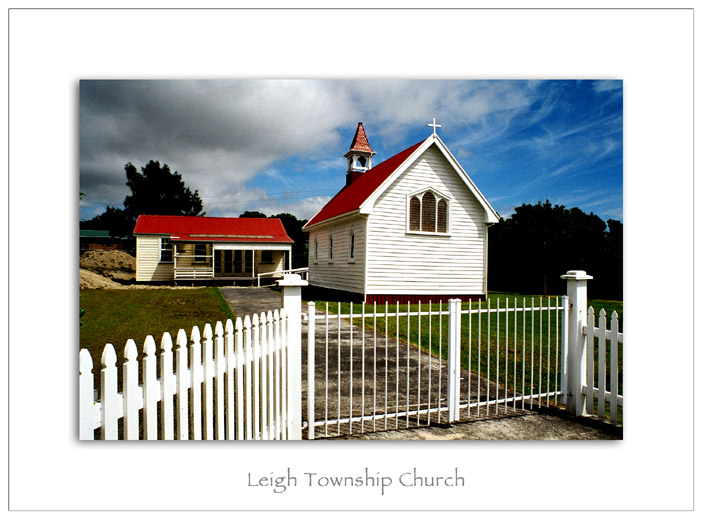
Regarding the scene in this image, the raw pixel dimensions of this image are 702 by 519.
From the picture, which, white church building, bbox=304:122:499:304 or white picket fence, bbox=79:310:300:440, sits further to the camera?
white church building, bbox=304:122:499:304

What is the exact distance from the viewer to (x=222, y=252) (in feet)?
64.7

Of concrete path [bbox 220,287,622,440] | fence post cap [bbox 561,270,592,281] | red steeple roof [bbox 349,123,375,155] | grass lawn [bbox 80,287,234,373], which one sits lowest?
concrete path [bbox 220,287,622,440]

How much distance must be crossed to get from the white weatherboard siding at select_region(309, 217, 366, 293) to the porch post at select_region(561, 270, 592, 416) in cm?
631

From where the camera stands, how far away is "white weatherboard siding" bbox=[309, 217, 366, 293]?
1033cm

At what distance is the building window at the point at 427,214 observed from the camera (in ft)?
32.6

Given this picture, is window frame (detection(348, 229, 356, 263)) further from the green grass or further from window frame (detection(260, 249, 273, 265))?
window frame (detection(260, 249, 273, 265))

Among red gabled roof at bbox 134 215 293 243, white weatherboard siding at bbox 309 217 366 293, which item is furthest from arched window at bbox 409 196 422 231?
red gabled roof at bbox 134 215 293 243

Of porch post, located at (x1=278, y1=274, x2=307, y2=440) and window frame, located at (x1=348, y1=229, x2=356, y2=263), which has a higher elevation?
window frame, located at (x1=348, y1=229, x2=356, y2=263)
